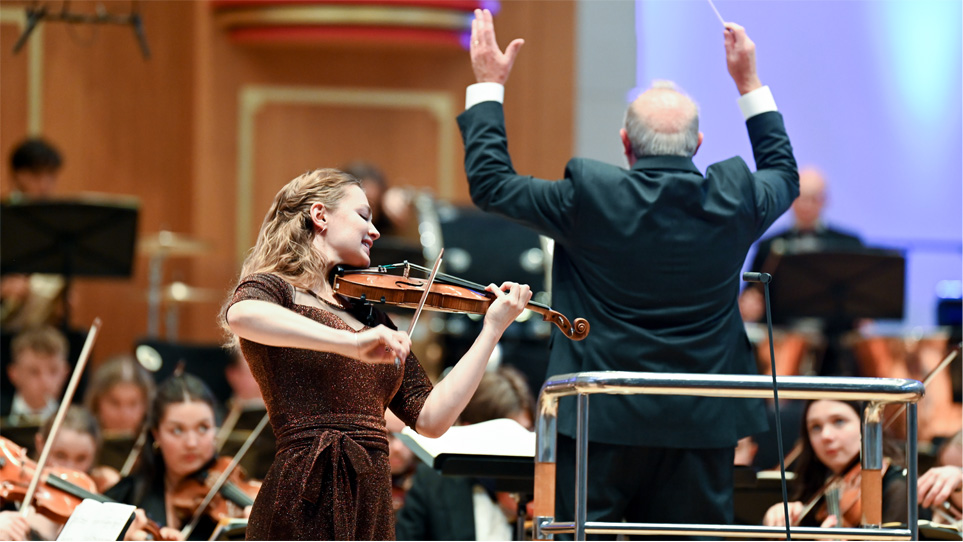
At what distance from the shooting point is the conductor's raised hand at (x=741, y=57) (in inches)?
133

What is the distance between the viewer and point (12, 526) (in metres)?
3.00

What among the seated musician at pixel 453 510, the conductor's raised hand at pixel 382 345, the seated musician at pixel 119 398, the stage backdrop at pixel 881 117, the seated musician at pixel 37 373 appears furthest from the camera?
the stage backdrop at pixel 881 117

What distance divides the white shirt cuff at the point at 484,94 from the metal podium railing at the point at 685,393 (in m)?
0.89

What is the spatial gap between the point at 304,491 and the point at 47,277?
5.29 metres

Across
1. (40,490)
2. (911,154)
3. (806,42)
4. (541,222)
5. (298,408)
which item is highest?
(806,42)

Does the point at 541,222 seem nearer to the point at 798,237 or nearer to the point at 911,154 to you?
the point at 798,237

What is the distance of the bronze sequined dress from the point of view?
7.93ft

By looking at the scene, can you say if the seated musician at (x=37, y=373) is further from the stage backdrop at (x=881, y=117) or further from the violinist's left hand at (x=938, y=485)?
the stage backdrop at (x=881, y=117)

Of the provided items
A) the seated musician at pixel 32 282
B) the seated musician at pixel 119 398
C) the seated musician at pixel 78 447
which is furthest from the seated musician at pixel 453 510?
the seated musician at pixel 32 282

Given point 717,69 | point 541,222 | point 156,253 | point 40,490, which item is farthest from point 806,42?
point 40,490

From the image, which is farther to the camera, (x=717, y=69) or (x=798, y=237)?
(x=717, y=69)

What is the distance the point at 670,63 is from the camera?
7.76 m

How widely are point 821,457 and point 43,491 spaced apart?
2196 mm

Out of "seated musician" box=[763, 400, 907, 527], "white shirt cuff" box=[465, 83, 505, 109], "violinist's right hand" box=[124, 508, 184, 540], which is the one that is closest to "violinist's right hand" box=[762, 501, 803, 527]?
"seated musician" box=[763, 400, 907, 527]
